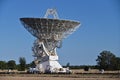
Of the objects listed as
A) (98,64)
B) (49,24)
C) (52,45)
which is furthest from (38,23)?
(98,64)

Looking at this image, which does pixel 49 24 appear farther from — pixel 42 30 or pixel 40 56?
pixel 40 56

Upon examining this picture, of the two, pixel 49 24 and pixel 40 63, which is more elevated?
pixel 49 24

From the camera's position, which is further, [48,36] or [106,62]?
[106,62]

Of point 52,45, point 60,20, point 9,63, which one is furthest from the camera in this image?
point 9,63

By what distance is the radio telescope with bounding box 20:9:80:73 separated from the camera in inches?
3300

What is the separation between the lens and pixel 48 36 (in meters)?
87.5

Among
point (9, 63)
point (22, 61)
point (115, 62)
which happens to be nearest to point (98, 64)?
point (115, 62)

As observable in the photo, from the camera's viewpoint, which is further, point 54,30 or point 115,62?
point 115,62

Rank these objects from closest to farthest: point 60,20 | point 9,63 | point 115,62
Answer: point 60,20, point 115,62, point 9,63

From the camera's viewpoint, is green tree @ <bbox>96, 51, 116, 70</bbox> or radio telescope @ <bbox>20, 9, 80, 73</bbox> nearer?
radio telescope @ <bbox>20, 9, 80, 73</bbox>

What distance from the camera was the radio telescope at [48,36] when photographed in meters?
83.8

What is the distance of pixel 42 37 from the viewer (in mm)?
87500

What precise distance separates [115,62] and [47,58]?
47.3 meters

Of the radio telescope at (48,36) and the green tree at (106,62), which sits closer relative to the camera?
the radio telescope at (48,36)
